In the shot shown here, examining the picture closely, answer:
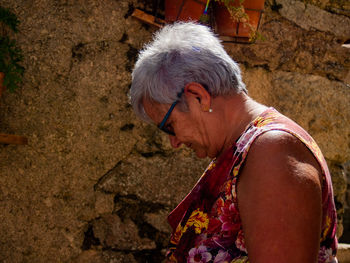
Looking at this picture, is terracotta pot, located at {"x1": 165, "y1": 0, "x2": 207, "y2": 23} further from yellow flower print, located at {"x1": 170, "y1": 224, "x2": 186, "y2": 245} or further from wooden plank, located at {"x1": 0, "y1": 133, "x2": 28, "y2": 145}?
yellow flower print, located at {"x1": 170, "y1": 224, "x2": 186, "y2": 245}

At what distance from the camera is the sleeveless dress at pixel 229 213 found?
Result: 106 cm

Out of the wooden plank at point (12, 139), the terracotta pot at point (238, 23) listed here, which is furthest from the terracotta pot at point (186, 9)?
the wooden plank at point (12, 139)

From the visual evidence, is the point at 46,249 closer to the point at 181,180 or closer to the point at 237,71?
the point at 181,180

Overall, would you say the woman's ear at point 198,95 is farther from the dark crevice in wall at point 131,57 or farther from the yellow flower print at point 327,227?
the dark crevice in wall at point 131,57

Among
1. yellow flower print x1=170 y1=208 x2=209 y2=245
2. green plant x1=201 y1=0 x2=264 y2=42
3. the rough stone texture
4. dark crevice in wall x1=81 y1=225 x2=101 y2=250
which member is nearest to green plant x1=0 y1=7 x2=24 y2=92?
dark crevice in wall x1=81 y1=225 x2=101 y2=250

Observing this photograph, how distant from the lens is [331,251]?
1182mm

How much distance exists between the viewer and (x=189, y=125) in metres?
1.33

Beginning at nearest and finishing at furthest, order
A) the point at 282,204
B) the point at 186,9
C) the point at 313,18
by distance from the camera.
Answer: the point at 282,204
the point at 186,9
the point at 313,18

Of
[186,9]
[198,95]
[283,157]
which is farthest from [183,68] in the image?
[186,9]

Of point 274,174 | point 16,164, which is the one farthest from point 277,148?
point 16,164

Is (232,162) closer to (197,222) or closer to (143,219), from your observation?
(197,222)

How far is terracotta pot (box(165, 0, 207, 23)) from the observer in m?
1.92

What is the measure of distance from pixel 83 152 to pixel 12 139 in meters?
0.38

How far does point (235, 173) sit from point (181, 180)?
109cm
